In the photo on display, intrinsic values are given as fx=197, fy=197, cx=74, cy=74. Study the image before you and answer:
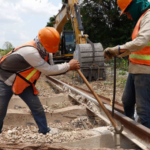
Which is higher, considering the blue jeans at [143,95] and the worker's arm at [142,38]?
the worker's arm at [142,38]

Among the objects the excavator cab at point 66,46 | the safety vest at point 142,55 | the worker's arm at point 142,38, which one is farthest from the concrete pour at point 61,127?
the excavator cab at point 66,46

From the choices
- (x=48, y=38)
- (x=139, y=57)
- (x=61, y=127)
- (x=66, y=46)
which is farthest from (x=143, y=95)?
(x=66, y=46)

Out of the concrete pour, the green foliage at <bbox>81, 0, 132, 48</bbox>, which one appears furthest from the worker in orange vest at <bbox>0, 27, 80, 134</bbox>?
the green foliage at <bbox>81, 0, 132, 48</bbox>

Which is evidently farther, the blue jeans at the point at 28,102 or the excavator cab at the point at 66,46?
the excavator cab at the point at 66,46

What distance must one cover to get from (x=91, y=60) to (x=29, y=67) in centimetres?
622

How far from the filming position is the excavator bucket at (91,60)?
8953mm

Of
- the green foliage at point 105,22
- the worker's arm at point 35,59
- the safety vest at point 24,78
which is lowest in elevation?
the safety vest at point 24,78

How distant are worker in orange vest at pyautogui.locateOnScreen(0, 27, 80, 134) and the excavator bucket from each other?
5699mm

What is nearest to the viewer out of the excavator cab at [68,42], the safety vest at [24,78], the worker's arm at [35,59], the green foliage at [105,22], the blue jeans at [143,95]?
the blue jeans at [143,95]

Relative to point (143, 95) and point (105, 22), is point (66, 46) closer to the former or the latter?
point (105, 22)

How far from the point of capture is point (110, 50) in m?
2.70

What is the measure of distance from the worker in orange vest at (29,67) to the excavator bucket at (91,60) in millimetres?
5699

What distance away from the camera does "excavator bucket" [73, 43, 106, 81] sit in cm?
895

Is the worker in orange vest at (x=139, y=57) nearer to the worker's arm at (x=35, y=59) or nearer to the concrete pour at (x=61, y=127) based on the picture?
the concrete pour at (x=61, y=127)
